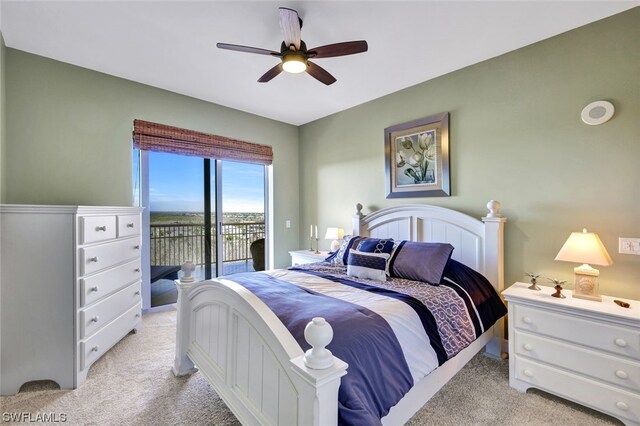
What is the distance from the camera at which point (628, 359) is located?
67.8 inches

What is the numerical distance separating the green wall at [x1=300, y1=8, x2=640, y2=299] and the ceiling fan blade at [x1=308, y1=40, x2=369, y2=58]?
1.47m

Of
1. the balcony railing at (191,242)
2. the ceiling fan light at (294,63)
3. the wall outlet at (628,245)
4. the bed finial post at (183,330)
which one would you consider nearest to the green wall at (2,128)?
the balcony railing at (191,242)

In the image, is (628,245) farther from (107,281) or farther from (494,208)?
(107,281)

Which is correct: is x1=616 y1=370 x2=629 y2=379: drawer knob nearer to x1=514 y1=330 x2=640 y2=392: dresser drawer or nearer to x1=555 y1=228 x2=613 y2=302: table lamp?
x1=514 y1=330 x2=640 y2=392: dresser drawer

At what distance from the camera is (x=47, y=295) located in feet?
6.99

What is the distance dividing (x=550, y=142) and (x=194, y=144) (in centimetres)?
376

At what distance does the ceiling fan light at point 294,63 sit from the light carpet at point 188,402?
2.44 m

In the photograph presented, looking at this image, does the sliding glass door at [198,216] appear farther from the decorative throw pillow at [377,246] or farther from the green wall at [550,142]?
the green wall at [550,142]

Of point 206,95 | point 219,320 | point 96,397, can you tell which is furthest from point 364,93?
point 96,397

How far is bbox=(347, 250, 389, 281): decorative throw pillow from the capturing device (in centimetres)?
241

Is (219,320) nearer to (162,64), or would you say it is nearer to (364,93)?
(162,64)

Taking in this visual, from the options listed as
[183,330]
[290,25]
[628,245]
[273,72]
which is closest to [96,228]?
[183,330]

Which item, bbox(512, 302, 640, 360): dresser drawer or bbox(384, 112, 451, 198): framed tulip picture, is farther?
bbox(384, 112, 451, 198): framed tulip picture

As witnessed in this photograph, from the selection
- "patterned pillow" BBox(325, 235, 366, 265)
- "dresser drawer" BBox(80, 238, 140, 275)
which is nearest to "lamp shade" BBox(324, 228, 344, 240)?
"patterned pillow" BBox(325, 235, 366, 265)
